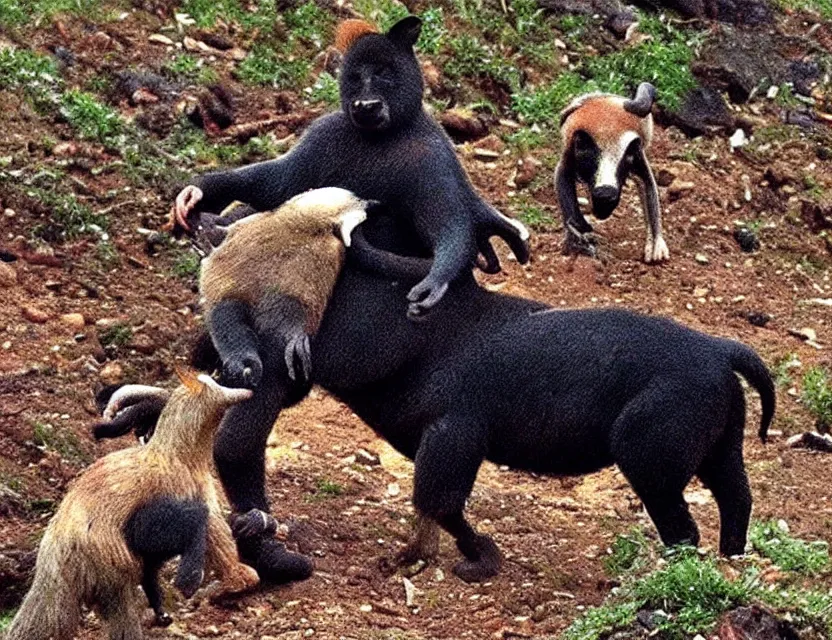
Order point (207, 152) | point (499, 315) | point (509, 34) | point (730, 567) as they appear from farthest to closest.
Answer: point (509, 34), point (207, 152), point (499, 315), point (730, 567)

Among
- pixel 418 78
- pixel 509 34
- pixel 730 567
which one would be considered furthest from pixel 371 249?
pixel 509 34

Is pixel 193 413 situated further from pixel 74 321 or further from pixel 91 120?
pixel 91 120

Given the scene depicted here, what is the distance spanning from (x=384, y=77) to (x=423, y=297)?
103 cm

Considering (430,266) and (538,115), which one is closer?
(430,266)

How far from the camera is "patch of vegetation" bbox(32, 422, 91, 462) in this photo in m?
7.44

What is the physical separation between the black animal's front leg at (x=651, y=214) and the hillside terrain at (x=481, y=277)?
16 cm

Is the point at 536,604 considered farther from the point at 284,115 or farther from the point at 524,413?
the point at 284,115

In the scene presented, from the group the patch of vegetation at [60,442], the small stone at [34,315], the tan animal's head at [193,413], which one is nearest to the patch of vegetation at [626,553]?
the tan animal's head at [193,413]

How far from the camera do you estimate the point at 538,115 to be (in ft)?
39.1

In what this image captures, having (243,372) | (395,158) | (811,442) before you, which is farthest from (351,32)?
(811,442)

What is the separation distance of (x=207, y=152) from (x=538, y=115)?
247cm

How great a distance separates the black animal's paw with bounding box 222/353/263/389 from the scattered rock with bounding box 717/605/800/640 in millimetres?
1949

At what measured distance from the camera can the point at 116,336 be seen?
868 centimetres

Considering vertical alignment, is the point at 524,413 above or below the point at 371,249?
below
